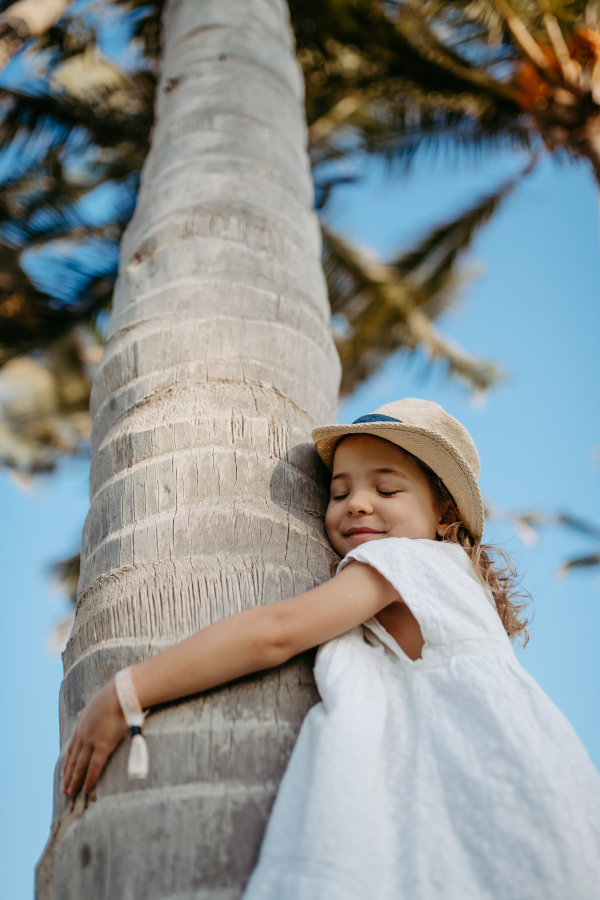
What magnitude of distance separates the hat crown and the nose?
0.71 ft

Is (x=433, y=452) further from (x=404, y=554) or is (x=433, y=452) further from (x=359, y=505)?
(x=404, y=554)

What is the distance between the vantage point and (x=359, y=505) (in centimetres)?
176

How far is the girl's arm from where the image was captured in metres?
1.27

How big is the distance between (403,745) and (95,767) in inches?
21.4

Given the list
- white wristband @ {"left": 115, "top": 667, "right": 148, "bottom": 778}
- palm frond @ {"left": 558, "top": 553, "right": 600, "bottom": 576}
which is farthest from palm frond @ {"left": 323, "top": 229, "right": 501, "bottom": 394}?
white wristband @ {"left": 115, "top": 667, "right": 148, "bottom": 778}

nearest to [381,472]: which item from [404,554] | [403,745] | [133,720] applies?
[404,554]

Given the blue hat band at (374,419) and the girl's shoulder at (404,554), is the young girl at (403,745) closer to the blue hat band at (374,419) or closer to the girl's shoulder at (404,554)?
the girl's shoulder at (404,554)

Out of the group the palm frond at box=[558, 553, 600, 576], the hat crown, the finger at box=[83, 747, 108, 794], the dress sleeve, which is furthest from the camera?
the palm frond at box=[558, 553, 600, 576]

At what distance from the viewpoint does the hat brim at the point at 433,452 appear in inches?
71.2

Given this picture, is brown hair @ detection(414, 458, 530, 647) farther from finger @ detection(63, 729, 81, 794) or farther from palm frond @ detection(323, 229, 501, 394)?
palm frond @ detection(323, 229, 501, 394)

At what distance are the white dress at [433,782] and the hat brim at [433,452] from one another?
1.33 ft

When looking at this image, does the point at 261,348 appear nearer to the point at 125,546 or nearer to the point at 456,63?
the point at 125,546

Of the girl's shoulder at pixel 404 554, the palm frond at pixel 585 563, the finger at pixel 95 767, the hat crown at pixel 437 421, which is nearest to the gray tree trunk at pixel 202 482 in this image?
the finger at pixel 95 767

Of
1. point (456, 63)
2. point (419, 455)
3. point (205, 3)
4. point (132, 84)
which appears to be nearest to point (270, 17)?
point (205, 3)
